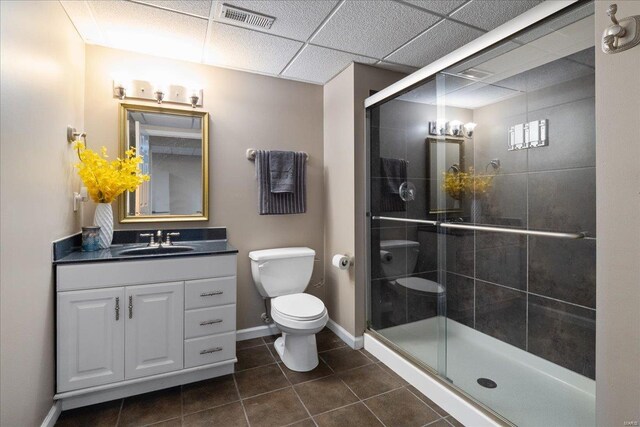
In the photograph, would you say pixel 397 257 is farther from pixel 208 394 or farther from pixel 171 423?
pixel 171 423

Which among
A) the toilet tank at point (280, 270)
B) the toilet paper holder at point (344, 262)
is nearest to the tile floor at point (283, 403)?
the toilet tank at point (280, 270)

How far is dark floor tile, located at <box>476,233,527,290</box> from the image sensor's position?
2.07 meters

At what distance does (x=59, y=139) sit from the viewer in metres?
1.69

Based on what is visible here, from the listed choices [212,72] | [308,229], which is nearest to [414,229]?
[308,229]

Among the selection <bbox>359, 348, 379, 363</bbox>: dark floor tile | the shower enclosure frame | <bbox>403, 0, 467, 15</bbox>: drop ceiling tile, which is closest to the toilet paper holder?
the shower enclosure frame

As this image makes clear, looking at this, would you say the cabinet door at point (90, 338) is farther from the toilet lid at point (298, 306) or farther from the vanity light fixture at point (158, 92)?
the vanity light fixture at point (158, 92)

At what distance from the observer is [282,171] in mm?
2578

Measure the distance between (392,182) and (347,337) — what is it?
1.31 metres

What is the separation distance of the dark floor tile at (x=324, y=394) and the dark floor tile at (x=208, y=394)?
1.36 ft

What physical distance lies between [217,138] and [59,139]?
1015mm

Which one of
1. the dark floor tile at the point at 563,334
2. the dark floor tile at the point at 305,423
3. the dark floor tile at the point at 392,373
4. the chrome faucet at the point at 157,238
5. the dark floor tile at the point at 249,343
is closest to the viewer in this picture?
the dark floor tile at the point at 305,423

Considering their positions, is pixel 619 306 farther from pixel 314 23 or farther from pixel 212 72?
pixel 212 72

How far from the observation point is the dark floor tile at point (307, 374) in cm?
201

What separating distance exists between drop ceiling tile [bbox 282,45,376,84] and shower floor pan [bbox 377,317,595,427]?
2.03m
